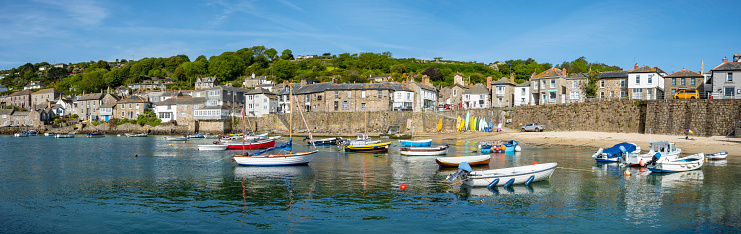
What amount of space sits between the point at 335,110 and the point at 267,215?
207ft

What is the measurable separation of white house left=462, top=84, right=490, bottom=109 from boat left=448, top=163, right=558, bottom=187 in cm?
5650

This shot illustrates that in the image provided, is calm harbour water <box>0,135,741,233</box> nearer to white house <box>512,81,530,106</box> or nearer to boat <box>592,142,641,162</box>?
boat <box>592,142,641,162</box>

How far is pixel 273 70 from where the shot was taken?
149 meters

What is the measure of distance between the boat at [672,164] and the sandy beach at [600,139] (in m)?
8.66

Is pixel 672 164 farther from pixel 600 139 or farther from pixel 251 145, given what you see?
pixel 251 145

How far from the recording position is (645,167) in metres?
30.0

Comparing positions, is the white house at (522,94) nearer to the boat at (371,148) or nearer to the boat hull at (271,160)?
the boat at (371,148)

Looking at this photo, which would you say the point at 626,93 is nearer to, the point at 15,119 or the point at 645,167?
the point at 645,167

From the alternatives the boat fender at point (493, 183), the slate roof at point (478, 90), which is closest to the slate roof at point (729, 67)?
the slate roof at point (478, 90)

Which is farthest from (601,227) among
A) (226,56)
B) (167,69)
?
(167,69)

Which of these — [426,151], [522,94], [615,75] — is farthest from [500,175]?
[522,94]

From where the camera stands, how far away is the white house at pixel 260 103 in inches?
3499

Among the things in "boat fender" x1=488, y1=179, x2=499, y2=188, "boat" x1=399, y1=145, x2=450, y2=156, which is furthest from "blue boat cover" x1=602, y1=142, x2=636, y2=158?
"boat fender" x1=488, y1=179, x2=499, y2=188

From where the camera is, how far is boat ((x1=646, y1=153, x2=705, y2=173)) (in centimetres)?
2744
